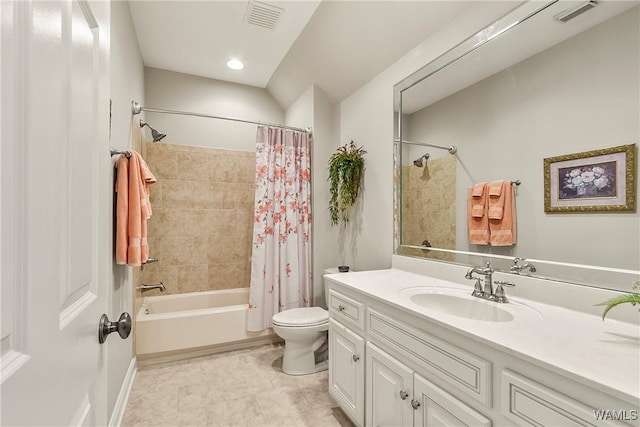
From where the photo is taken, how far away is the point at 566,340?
34.9 inches

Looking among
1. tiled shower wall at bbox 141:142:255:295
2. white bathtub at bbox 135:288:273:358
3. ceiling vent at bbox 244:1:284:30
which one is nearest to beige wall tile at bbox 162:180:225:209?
tiled shower wall at bbox 141:142:255:295

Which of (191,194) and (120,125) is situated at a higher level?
(120,125)

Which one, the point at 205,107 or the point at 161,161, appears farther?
the point at 205,107

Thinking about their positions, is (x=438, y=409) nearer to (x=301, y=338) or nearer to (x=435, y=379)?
(x=435, y=379)

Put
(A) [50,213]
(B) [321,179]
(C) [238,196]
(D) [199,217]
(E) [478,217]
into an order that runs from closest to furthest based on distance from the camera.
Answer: (A) [50,213]
(E) [478,217]
(B) [321,179]
(D) [199,217]
(C) [238,196]

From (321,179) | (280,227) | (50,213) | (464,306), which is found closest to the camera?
(50,213)

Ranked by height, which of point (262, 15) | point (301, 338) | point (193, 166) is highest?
point (262, 15)

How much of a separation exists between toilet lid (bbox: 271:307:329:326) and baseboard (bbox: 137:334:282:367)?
55 centimetres

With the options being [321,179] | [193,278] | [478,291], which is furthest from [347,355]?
[193,278]

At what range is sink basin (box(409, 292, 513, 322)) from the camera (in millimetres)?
1284

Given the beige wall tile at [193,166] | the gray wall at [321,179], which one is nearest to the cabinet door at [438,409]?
the gray wall at [321,179]

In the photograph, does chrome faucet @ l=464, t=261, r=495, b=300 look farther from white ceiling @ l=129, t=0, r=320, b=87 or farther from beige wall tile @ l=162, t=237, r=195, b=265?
beige wall tile @ l=162, t=237, r=195, b=265

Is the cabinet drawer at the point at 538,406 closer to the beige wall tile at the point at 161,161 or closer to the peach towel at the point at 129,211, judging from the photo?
the peach towel at the point at 129,211

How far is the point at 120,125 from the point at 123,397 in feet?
5.63
